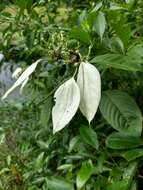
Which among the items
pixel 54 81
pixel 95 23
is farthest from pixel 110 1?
pixel 95 23

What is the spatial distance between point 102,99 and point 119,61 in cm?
11

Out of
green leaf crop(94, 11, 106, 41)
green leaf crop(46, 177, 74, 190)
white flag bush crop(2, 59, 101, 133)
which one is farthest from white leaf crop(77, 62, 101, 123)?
green leaf crop(46, 177, 74, 190)

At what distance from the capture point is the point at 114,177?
3.60ft

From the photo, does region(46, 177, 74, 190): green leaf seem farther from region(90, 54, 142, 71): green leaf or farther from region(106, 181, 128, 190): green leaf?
region(90, 54, 142, 71): green leaf

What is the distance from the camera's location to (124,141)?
1.03 meters

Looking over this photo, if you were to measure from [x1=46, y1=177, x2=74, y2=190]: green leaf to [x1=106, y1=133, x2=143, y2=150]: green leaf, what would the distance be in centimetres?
15

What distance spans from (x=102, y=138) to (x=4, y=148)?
45.0 inches

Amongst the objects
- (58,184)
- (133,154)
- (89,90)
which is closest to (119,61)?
(89,90)

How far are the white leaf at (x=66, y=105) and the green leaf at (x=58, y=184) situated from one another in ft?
0.65

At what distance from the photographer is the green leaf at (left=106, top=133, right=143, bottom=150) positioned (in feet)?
3.37

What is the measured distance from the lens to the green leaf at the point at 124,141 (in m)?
1.03

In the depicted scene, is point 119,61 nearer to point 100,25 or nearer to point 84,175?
point 100,25

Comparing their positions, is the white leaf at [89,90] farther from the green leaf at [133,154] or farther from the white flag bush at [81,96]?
the green leaf at [133,154]

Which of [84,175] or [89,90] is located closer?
[89,90]
